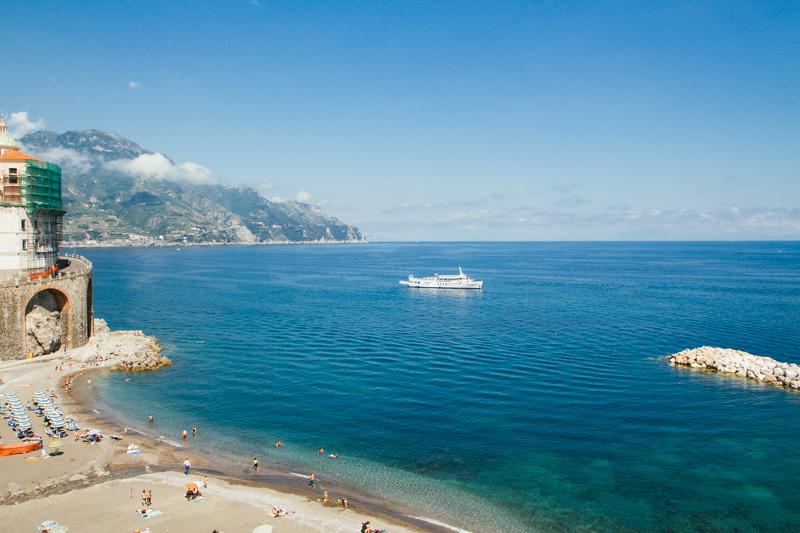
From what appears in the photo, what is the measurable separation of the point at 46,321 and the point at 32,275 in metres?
6.20

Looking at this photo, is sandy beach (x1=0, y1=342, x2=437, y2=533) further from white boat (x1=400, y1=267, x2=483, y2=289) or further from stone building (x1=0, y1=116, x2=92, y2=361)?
white boat (x1=400, y1=267, x2=483, y2=289)

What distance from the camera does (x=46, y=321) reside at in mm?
61406

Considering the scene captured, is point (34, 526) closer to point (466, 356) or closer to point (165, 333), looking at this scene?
point (466, 356)

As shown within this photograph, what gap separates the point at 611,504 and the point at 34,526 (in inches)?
1416

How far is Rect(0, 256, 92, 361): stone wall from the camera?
56.9m

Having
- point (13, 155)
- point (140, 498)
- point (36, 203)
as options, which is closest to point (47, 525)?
point (140, 498)

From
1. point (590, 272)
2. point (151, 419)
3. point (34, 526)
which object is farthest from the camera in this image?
point (590, 272)

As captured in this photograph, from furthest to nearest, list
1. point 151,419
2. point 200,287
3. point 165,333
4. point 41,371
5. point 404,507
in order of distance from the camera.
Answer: point 200,287 → point 165,333 → point 41,371 → point 151,419 → point 404,507

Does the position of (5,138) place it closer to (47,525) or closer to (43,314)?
(43,314)

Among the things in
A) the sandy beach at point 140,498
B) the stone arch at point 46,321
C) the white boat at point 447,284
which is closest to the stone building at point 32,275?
the stone arch at point 46,321

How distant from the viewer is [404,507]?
31969 millimetres

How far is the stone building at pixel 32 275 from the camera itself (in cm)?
5778

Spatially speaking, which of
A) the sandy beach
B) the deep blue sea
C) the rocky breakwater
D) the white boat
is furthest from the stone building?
the white boat

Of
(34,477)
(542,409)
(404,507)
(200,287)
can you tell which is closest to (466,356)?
(542,409)
